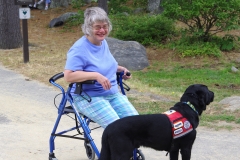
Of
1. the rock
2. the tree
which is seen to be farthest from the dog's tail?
the rock

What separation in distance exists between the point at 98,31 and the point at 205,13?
345 inches

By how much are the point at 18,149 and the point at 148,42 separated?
A: 9086 mm

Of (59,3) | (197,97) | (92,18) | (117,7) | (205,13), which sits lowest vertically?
(59,3)

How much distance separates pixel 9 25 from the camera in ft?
45.9

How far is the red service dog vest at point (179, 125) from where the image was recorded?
4164mm

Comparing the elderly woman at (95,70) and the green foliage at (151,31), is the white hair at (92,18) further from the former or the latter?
the green foliage at (151,31)

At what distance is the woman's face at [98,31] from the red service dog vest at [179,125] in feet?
3.09

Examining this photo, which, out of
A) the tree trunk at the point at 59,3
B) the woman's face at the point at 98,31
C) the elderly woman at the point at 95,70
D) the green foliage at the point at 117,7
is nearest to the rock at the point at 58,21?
the green foliage at the point at 117,7

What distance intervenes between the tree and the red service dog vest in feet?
28.4

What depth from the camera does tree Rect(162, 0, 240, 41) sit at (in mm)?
12531

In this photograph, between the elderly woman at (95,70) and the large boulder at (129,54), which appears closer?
the elderly woman at (95,70)

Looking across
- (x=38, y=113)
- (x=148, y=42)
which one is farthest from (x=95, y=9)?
(x=148, y=42)

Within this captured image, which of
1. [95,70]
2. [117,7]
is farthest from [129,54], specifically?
[117,7]

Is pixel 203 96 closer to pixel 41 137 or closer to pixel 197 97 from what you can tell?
pixel 197 97
